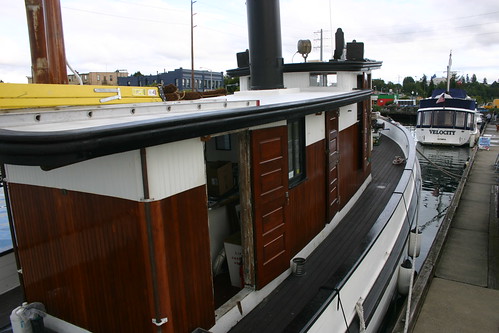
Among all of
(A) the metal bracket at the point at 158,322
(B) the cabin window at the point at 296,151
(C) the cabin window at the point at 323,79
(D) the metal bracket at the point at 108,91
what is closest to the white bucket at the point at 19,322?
(A) the metal bracket at the point at 158,322

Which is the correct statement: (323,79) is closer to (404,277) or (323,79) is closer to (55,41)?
(404,277)

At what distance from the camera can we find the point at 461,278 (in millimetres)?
8258

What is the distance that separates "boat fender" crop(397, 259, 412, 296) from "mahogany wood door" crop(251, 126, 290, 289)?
12.0 ft

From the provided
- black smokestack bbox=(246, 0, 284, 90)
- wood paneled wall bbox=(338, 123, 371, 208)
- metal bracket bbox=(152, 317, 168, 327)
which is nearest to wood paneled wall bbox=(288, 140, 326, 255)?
wood paneled wall bbox=(338, 123, 371, 208)

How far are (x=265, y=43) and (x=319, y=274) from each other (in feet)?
13.7

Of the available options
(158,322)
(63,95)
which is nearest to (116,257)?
(158,322)

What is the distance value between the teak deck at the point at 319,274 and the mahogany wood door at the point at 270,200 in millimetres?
292

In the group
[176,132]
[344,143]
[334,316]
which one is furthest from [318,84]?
[176,132]

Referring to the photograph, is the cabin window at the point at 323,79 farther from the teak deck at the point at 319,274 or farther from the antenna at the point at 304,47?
the teak deck at the point at 319,274

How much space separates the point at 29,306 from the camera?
403 centimetres

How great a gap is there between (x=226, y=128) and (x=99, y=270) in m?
1.74

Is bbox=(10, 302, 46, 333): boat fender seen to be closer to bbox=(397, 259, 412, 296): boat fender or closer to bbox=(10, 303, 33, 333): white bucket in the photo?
bbox=(10, 303, 33, 333): white bucket

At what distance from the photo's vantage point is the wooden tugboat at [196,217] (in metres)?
3.01

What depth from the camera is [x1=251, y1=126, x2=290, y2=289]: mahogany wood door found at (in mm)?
4477
